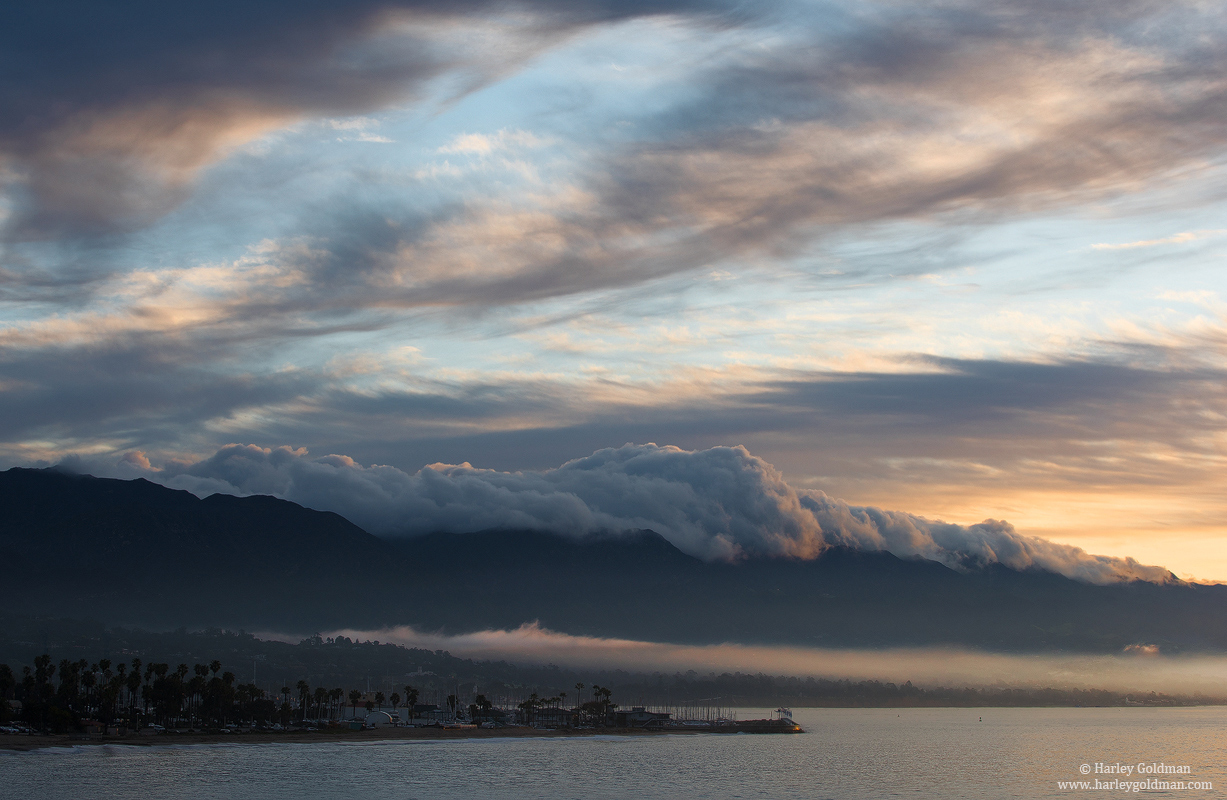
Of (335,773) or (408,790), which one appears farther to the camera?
(335,773)

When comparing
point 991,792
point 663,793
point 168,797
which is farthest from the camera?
point 991,792

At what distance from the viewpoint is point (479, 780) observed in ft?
625

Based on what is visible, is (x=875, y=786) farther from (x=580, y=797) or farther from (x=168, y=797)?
(x=168, y=797)

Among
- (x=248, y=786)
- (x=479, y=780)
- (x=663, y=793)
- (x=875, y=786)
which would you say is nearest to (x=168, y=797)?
(x=248, y=786)

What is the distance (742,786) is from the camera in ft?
639

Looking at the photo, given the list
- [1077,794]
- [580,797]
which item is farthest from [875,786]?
[580,797]

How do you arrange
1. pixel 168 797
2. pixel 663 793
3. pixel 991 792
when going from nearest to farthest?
pixel 168 797
pixel 663 793
pixel 991 792

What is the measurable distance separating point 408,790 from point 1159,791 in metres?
141

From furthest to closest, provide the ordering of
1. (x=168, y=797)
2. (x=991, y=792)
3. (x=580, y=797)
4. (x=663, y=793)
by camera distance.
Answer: (x=991, y=792) → (x=663, y=793) → (x=580, y=797) → (x=168, y=797)

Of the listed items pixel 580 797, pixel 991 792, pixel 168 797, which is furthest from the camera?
pixel 991 792

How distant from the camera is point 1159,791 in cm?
19338

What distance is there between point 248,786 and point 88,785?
2419cm

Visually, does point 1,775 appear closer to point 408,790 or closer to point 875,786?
point 408,790

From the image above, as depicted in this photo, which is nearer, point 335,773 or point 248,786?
point 248,786
